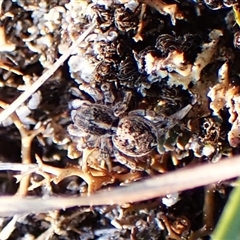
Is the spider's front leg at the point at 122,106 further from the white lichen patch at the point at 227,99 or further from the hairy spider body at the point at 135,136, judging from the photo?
the white lichen patch at the point at 227,99

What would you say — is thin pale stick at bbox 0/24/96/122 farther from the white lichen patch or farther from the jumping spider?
the white lichen patch

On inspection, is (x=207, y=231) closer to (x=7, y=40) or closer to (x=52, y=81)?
(x=52, y=81)

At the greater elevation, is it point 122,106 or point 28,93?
point 28,93

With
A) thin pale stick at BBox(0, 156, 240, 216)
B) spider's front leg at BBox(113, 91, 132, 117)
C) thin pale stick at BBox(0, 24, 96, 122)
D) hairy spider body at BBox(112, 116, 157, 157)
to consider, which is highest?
thin pale stick at BBox(0, 24, 96, 122)

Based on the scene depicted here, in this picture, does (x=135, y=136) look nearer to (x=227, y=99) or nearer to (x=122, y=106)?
(x=122, y=106)

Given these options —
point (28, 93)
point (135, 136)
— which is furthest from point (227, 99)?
point (28, 93)

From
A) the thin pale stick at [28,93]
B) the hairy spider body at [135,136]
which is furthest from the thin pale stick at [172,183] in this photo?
the thin pale stick at [28,93]

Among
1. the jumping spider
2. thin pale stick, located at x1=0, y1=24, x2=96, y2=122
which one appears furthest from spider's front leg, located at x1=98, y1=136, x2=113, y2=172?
thin pale stick, located at x1=0, y1=24, x2=96, y2=122
